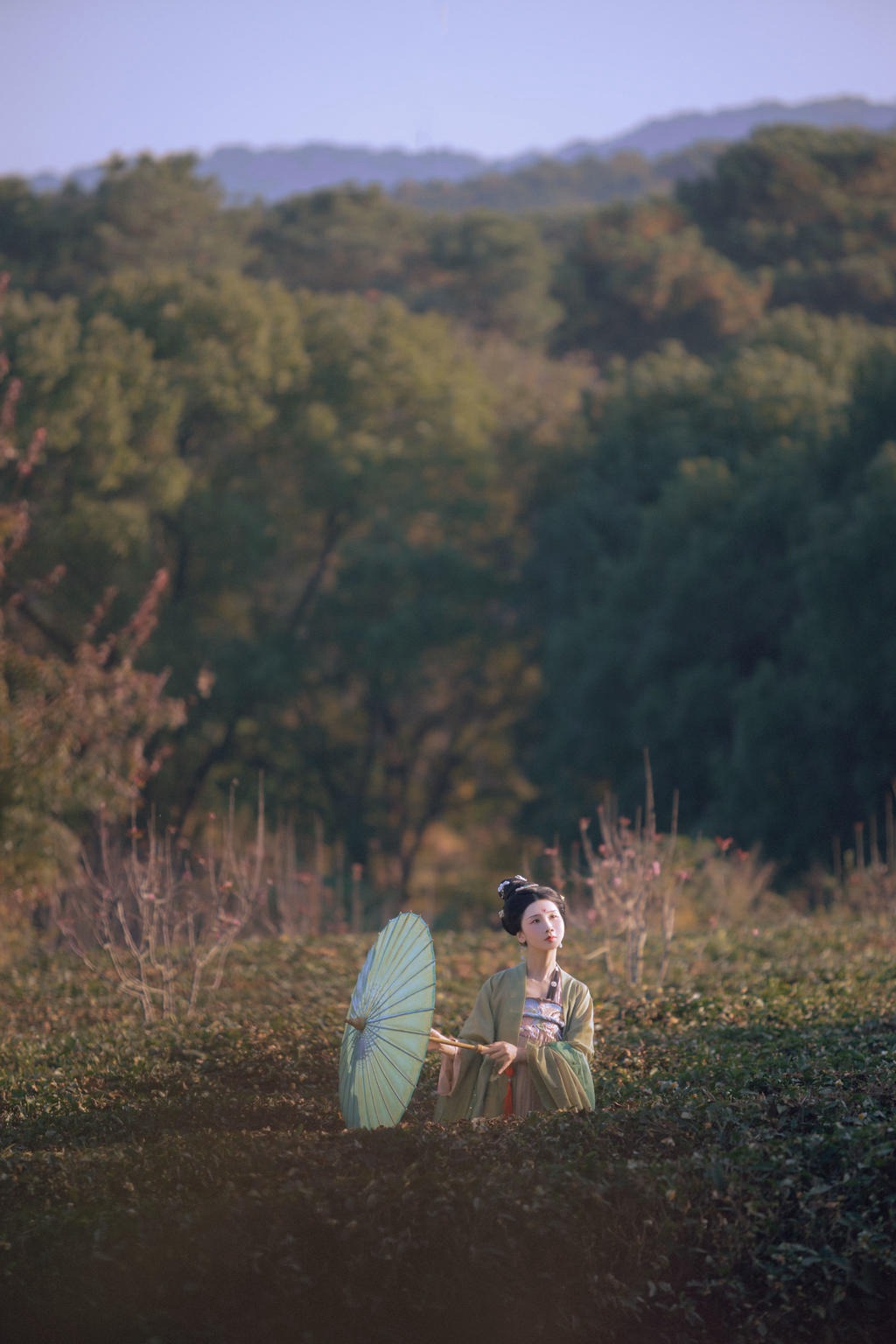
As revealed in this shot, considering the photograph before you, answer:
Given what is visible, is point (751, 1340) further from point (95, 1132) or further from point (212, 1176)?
point (95, 1132)

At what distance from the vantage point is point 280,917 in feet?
38.5

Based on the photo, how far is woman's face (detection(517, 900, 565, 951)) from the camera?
4906 millimetres

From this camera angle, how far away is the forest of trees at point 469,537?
17.5 metres

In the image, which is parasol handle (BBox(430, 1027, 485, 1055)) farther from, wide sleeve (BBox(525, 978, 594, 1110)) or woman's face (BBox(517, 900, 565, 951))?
woman's face (BBox(517, 900, 565, 951))

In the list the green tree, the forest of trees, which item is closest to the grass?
the forest of trees

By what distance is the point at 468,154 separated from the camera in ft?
317

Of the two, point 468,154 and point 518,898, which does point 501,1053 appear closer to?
point 518,898

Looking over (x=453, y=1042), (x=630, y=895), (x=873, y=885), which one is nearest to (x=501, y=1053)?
(x=453, y=1042)

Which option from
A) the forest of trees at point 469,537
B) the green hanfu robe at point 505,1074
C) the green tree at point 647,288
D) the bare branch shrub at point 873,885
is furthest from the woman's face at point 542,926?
the green tree at point 647,288

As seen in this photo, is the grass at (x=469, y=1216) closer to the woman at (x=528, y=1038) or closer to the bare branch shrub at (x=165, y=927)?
the woman at (x=528, y=1038)

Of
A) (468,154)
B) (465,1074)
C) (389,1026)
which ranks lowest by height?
(465,1074)

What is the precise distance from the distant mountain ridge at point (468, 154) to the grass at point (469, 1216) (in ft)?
203

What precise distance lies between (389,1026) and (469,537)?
67.1 ft

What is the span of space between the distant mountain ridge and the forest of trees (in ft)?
125
